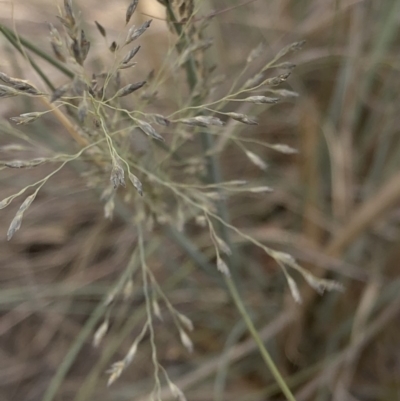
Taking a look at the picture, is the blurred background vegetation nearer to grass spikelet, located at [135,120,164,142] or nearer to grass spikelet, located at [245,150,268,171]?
grass spikelet, located at [245,150,268,171]

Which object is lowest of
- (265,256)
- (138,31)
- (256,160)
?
(265,256)

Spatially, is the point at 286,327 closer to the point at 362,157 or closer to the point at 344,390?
the point at 344,390

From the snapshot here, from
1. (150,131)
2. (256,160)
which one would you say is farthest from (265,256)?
(150,131)

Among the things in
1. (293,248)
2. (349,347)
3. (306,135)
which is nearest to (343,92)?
(306,135)

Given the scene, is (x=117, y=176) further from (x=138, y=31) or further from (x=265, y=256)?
(x=265, y=256)

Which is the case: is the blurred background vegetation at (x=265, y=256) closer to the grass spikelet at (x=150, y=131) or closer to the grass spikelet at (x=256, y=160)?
the grass spikelet at (x=256, y=160)

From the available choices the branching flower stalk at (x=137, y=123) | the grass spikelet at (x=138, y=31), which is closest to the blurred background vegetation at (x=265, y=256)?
the branching flower stalk at (x=137, y=123)

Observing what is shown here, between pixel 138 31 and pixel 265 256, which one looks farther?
pixel 265 256

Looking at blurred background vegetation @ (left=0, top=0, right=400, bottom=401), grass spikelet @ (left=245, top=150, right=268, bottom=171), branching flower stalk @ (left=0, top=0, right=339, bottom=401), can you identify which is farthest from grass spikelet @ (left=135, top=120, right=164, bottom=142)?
blurred background vegetation @ (left=0, top=0, right=400, bottom=401)
